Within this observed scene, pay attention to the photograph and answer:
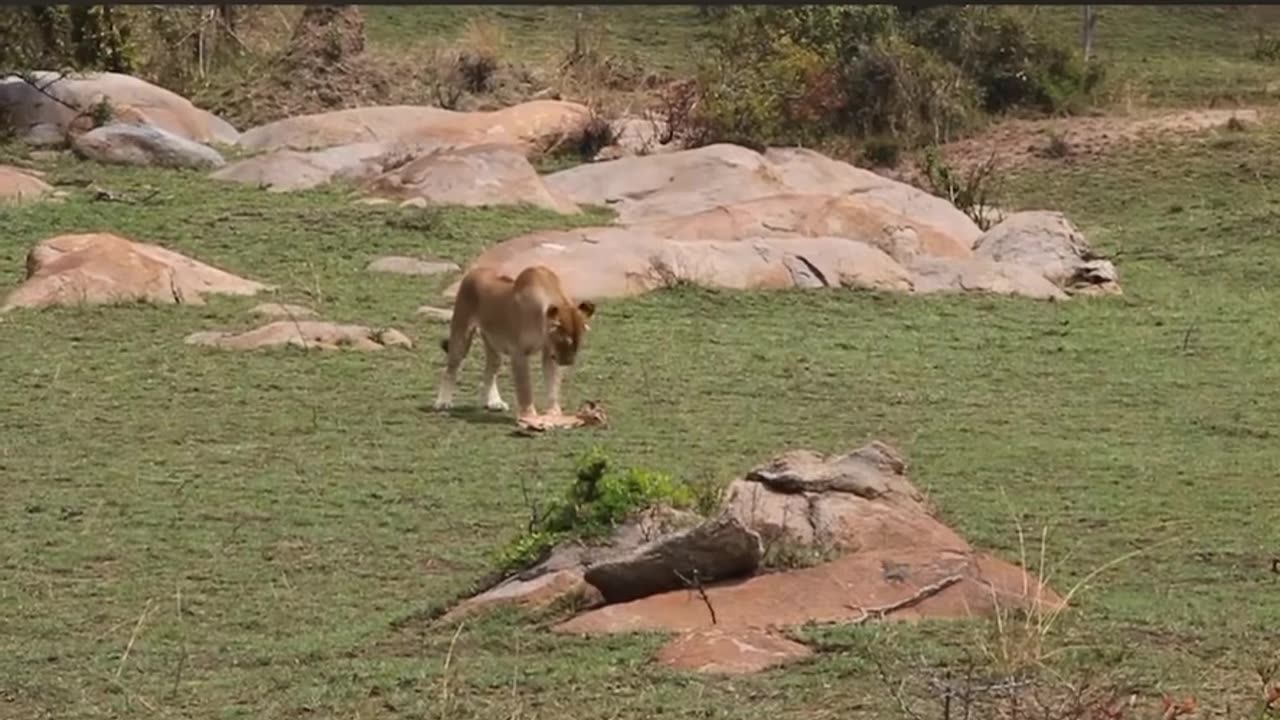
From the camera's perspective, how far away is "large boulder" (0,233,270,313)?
42.6 ft

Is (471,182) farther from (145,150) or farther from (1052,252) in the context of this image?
(1052,252)

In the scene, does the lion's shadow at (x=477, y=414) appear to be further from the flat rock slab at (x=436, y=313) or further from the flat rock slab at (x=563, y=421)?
the flat rock slab at (x=436, y=313)

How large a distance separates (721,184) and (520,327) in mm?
8380

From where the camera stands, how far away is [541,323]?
398 inches

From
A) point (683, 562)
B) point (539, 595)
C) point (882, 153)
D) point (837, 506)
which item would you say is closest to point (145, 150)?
point (882, 153)

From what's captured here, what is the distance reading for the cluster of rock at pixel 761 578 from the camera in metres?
5.67

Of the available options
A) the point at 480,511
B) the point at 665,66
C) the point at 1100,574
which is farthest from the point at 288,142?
the point at 1100,574

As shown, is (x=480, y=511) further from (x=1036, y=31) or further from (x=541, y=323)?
(x=1036, y=31)

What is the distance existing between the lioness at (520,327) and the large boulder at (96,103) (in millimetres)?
10978

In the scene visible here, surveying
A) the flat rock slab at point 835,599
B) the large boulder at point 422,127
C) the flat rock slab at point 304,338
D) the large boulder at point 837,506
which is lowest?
the large boulder at point 422,127

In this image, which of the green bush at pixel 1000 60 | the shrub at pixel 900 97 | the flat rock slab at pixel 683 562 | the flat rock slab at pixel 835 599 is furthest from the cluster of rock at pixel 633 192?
the flat rock slab at pixel 835 599

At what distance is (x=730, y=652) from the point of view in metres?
5.36

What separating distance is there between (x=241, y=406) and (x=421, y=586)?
3.69 m

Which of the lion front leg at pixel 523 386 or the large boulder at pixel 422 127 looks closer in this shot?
the lion front leg at pixel 523 386
